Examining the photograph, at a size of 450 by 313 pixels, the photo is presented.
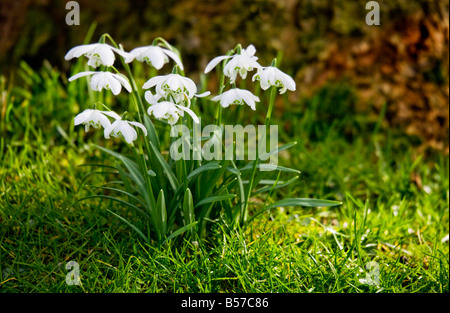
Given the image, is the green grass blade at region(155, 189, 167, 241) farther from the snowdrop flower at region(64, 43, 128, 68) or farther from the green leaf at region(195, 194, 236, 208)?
the snowdrop flower at region(64, 43, 128, 68)

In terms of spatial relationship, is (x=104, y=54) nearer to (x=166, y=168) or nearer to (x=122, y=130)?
(x=122, y=130)

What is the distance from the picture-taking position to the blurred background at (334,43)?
9.33 ft

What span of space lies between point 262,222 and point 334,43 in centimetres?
140

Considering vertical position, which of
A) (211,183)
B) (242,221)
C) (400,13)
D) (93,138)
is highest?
(400,13)

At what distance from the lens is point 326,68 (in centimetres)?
294

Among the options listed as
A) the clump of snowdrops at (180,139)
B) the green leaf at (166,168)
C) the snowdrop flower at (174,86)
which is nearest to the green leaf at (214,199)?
the clump of snowdrops at (180,139)

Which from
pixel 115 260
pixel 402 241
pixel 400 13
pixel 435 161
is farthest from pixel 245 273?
pixel 400 13

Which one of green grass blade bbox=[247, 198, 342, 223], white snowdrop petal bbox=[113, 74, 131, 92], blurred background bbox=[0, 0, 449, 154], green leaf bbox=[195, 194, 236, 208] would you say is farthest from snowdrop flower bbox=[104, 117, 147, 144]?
blurred background bbox=[0, 0, 449, 154]

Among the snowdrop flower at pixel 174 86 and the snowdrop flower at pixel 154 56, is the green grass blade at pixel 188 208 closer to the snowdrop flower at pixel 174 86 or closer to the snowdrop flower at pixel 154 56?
the snowdrop flower at pixel 174 86

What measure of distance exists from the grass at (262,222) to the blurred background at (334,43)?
0.30ft

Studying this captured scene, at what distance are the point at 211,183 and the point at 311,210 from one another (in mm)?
676

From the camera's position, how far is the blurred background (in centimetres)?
284

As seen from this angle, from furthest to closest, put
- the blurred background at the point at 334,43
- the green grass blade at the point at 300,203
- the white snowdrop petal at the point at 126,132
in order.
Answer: the blurred background at the point at 334,43
the green grass blade at the point at 300,203
the white snowdrop petal at the point at 126,132
